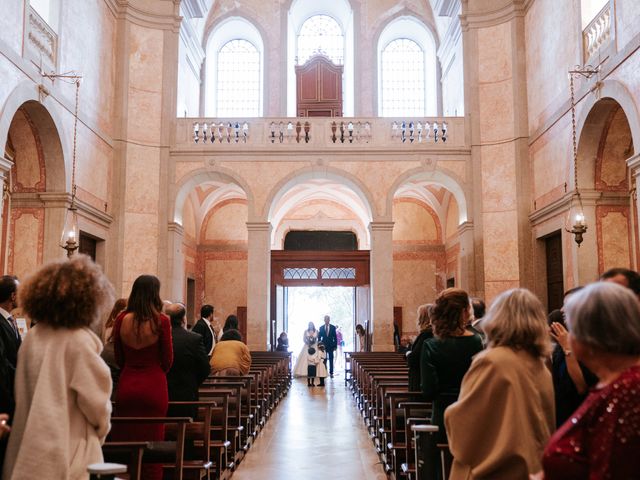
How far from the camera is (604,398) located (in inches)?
77.7

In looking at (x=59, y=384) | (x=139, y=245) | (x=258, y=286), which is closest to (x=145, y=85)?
(x=139, y=245)

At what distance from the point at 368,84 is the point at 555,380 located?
17.6m

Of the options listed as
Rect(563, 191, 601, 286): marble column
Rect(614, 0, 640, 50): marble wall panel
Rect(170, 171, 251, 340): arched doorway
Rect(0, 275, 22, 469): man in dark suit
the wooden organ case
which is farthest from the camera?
Rect(170, 171, 251, 340): arched doorway

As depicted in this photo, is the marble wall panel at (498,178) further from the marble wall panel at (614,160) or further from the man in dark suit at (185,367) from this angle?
the man in dark suit at (185,367)

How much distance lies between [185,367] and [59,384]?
248 cm

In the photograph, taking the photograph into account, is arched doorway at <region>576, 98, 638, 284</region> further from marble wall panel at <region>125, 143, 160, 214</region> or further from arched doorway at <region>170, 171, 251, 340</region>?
arched doorway at <region>170, 171, 251, 340</region>

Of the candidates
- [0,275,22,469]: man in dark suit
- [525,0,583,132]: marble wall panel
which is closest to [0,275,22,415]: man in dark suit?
[0,275,22,469]: man in dark suit

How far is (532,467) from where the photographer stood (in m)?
2.79

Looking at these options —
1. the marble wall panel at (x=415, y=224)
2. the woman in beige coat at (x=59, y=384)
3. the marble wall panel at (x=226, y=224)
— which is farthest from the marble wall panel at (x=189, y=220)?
the woman in beige coat at (x=59, y=384)

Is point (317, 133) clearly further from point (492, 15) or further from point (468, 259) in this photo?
point (492, 15)

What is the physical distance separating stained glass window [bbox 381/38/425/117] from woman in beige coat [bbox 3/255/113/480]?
18736 mm

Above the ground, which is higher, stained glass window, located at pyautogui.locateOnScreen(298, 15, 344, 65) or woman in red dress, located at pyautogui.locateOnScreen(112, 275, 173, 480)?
stained glass window, located at pyautogui.locateOnScreen(298, 15, 344, 65)

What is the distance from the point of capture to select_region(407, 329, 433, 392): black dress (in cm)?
559

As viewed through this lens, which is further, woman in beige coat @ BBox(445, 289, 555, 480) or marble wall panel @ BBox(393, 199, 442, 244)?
marble wall panel @ BBox(393, 199, 442, 244)
